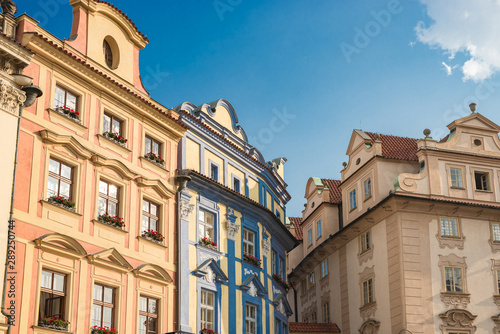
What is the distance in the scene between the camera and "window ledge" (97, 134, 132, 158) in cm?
2816

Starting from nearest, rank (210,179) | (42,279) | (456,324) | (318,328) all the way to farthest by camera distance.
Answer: (42,279)
(210,179)
(456,324)
(318,328)

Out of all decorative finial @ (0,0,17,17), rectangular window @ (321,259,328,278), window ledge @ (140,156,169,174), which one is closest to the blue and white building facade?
window ledge @ (140,156,169,174)

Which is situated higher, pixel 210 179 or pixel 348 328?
pixel 210 179

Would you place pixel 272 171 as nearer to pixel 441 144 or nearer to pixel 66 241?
pixel 441 144

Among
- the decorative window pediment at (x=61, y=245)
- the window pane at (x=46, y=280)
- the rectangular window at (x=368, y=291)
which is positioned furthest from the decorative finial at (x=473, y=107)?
the window pane at (x=46, y=280)

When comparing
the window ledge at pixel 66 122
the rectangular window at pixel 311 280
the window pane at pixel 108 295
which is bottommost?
the window pane at pixel 108 295

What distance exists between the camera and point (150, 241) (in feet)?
97.0

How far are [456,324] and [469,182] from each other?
8618mm

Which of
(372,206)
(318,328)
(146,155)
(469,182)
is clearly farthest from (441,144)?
(146,155)

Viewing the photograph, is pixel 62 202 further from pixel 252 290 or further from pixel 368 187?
pixel 368 187

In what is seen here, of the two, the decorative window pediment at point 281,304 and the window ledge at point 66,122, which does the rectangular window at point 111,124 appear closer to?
the window ledge at point 66,122

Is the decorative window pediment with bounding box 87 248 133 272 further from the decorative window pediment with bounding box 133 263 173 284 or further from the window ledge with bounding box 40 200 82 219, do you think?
the window ledge with bounding box 40 200 82 219

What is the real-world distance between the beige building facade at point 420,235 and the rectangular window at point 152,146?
14.8 m

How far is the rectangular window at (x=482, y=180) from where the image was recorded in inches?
1697
